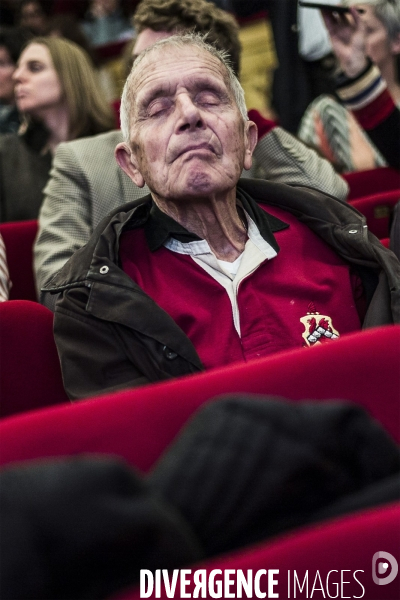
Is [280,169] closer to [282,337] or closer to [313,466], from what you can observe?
[282,337]

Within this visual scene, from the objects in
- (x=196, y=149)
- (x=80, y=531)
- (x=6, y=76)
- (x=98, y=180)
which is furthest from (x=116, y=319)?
(x=6, y=76)

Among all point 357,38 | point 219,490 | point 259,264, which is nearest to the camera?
point 219,490

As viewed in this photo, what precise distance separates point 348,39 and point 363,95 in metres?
0.15

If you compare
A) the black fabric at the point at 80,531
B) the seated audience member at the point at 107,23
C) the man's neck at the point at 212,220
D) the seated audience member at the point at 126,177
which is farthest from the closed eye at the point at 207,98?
the seated audience member at the point at 107,23

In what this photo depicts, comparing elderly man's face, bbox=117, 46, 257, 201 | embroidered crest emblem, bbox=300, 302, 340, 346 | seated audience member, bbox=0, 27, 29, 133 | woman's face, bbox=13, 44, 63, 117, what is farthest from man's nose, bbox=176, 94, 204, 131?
seated audience member, bbox=0, 27, 29, 133

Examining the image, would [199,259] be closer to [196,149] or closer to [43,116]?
[196,149]

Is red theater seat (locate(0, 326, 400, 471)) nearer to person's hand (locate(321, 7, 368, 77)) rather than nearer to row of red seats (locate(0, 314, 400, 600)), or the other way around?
row of red seats (locate(0, 314, 400, 600))

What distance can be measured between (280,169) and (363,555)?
122 centimetres

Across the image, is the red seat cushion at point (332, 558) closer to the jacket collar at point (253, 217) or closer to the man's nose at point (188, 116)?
the jacket collar at point (253, 217)

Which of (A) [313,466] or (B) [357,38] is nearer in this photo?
(A) [313,466]

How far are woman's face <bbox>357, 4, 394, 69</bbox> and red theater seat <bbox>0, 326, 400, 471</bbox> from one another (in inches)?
57.9

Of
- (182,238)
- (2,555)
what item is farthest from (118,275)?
(2,555)

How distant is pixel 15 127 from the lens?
272 cm

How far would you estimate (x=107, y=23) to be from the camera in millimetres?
3750
